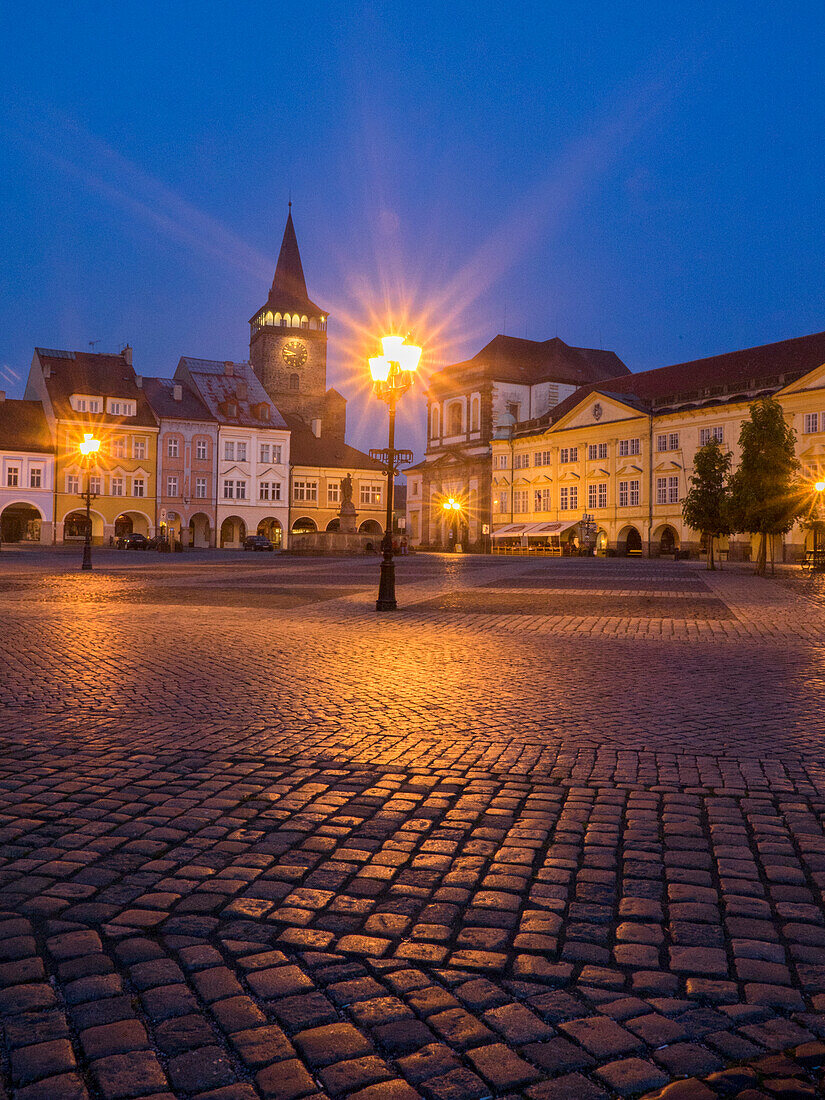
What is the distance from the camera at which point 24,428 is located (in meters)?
64.4

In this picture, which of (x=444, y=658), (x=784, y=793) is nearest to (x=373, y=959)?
(x=784, y=793)

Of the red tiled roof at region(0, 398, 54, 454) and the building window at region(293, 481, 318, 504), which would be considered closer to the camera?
the red tiled roof at region(0, 398, 54, 454)

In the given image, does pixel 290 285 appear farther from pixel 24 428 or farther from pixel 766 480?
pixel 766 480

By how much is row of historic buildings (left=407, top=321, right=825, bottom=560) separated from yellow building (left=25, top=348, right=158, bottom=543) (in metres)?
27.0

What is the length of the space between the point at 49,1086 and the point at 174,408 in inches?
2861

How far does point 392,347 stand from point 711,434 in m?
46.3

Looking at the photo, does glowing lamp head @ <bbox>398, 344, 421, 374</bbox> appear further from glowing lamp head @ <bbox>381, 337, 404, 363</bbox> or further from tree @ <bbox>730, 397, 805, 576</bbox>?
tree @ <bbox>730, 397, 805, 576</bbox>

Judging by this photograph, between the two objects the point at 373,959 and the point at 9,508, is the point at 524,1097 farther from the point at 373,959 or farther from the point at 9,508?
the point at 9,508

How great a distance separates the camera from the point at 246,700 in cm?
731

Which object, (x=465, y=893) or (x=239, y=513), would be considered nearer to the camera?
(x=465, y=893)

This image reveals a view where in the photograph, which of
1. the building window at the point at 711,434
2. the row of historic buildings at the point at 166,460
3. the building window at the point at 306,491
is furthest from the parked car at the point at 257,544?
the building window at the point at 711,434

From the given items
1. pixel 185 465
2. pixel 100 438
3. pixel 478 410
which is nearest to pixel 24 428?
pixel 100 438

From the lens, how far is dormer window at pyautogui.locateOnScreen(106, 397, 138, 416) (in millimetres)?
67562

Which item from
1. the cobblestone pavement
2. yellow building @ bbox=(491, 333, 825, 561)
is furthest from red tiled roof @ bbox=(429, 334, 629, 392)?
the cobblestone pavement
